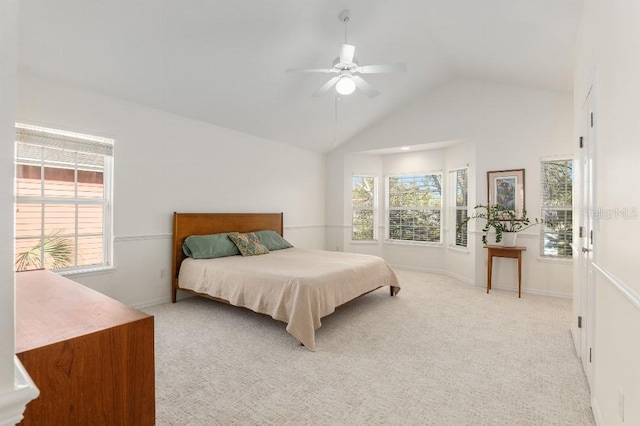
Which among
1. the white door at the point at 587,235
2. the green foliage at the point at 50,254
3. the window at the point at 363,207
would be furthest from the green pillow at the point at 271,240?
the white door at the point at 587,235

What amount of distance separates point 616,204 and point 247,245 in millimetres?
3794

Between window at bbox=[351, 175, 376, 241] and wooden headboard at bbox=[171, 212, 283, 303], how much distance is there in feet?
6.36

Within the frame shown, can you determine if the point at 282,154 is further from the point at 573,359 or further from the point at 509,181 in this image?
→ the point at 573,359

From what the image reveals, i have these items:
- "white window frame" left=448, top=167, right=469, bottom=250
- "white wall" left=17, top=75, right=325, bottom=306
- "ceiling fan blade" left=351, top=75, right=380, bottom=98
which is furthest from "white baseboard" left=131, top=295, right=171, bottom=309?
"white window frame" left=448, top=167, right=469, bottom=250

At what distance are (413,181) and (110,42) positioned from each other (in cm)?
527

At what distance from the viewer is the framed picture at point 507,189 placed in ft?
15.5

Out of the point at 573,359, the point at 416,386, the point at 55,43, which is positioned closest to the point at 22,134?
the point at 55,43

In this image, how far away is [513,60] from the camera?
4004 mm

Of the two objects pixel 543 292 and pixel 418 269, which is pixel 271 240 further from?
pixel 543 292

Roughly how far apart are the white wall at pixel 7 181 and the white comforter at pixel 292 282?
7.71 feet

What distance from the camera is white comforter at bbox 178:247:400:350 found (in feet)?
9.55

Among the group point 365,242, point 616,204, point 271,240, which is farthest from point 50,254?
point 365,242

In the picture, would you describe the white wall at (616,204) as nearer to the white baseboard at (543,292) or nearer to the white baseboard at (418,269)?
the white baseboard at (543,292)

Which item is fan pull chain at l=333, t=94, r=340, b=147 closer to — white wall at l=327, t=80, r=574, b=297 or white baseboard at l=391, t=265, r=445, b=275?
white wall at l=327, t=80, r=574, b=297
